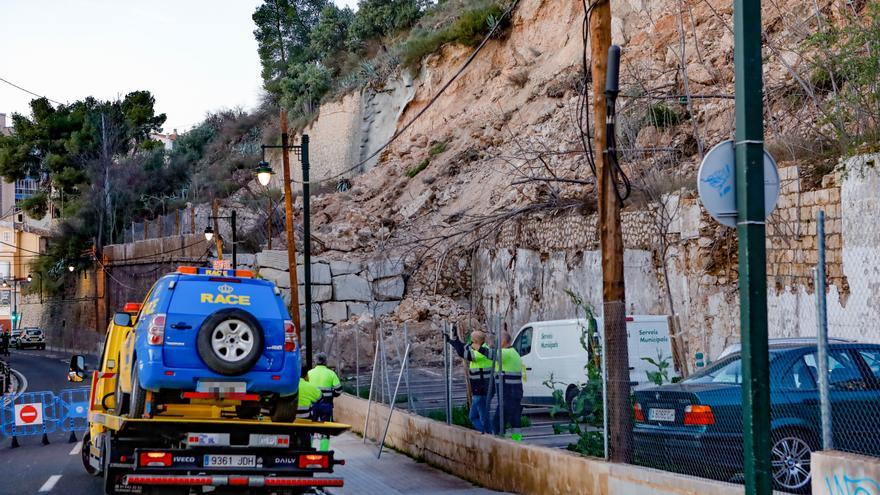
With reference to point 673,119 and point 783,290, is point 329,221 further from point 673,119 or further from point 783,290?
point 783,290

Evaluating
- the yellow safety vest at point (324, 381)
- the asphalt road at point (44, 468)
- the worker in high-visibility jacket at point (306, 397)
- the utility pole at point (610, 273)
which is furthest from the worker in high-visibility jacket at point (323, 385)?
the utility pole at point (610, 273)

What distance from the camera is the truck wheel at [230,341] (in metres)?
10.0

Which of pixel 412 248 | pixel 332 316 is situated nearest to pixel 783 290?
pixel 412 248

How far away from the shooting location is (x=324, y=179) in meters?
48.4

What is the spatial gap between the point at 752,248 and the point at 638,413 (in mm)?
4616

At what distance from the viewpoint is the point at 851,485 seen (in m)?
6.42

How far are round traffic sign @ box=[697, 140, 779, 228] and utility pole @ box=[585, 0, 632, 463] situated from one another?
13.1 ft

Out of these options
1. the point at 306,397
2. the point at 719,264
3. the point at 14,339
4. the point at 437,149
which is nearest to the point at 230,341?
the point at 306,397

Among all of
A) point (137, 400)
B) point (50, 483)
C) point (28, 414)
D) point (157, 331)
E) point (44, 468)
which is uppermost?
point (157, 331)

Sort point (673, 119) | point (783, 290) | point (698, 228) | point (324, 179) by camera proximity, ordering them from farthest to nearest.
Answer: point (324, 179) < point (673, 119) < point (698, 228) < point (783, 290)

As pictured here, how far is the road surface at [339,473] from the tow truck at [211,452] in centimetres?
251

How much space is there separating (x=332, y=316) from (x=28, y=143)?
4636cm

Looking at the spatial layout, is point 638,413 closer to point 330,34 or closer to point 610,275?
point 610,275

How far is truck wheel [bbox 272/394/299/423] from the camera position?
10773mm
